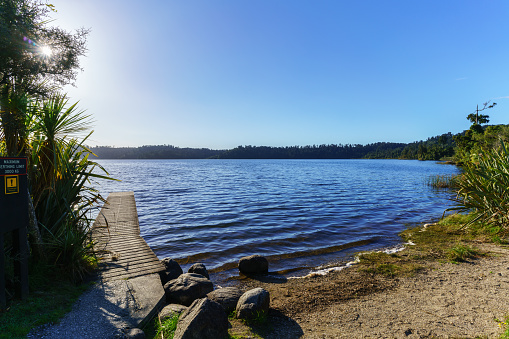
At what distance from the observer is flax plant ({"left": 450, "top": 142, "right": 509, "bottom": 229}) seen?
8430mm

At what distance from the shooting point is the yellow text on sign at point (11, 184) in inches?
Result: 174

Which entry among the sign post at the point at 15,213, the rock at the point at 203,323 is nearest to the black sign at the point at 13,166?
the sign post at the point at 15,213

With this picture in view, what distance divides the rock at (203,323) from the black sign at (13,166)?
3628 mm

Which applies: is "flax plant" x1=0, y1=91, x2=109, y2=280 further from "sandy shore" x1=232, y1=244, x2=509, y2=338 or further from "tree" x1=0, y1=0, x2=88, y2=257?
"sandy shore" x1=232, y1=244, x2=509, y2=338

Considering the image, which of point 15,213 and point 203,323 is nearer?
point 203,323

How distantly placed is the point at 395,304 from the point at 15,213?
6.98m

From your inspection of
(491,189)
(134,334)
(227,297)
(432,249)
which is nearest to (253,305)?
(227,297)

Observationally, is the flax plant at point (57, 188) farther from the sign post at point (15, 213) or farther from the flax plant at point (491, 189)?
the flax plant at point (491, 189)

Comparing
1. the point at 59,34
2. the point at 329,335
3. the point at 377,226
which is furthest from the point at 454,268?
the point at 59,34

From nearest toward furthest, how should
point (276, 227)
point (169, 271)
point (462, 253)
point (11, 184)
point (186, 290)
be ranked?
point (11, 184)
point (186, 290)
point (169, 271)
point (462, 253)
point (276, 227)

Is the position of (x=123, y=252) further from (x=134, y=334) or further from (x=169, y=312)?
(x=134, y=334)

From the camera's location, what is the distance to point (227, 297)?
5.50 metres

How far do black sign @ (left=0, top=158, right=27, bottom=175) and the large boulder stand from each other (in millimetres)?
4087

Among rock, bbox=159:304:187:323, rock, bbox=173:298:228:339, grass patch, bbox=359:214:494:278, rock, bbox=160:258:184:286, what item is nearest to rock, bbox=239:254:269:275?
rock, bbox=160:258:184:286
